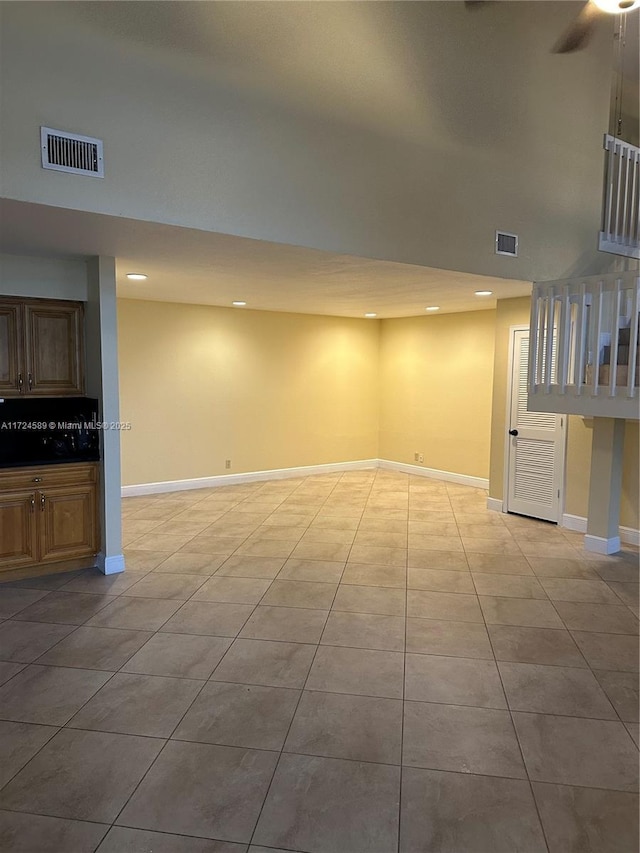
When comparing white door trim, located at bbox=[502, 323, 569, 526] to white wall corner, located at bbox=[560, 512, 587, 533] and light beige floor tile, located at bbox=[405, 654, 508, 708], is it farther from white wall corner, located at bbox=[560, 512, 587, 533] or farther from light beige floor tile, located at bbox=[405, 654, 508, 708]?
light beige floor tile, located at bbox=[405, 654, 508, 708]

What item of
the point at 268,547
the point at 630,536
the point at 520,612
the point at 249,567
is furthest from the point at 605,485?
the point at 249,567

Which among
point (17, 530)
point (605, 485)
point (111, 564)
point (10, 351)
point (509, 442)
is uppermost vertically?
point (10, 351)

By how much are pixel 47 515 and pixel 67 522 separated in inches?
6.2

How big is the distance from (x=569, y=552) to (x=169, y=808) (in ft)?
13.2

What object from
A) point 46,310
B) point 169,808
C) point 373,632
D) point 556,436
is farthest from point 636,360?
point 46,310

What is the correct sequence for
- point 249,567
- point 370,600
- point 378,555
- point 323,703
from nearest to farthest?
1. point 323,703
2. point 370,600
3. point 249,567
4. point 378,555

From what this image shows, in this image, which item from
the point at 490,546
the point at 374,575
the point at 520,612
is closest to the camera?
the point at 520,612

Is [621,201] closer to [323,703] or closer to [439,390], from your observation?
[439,390]

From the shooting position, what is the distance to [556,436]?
225 inches

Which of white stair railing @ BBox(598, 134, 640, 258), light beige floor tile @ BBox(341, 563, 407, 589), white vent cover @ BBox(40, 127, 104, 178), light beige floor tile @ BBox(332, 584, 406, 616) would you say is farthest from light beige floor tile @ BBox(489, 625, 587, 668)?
white stair railing @ BBox(598, 134, 640, 258)

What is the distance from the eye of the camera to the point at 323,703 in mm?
2705

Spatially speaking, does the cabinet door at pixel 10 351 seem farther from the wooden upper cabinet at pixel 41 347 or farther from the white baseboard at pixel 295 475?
the white baseboard at pixel 295 475

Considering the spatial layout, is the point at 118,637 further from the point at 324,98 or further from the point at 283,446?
the point at 283,446

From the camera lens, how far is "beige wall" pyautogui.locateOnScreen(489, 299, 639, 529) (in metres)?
5.19
